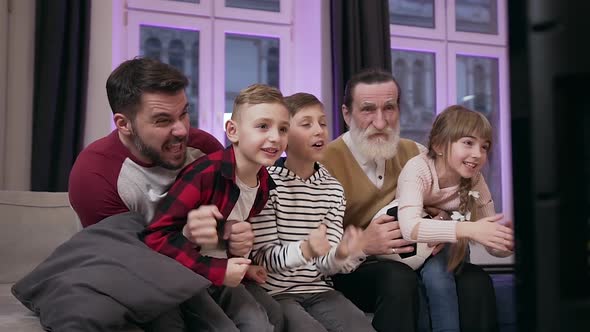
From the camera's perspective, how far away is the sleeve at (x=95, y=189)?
163 centimetres

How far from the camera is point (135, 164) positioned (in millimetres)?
1592

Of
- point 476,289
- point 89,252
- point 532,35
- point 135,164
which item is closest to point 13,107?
point 135,164

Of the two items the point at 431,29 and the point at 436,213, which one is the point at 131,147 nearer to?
the point at 436,213

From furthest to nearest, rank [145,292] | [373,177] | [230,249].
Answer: [373,177] < [230,249] < [145,292]

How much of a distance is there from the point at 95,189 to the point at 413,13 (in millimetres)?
3893

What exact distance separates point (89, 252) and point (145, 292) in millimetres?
175

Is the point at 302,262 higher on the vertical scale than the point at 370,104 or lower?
lower

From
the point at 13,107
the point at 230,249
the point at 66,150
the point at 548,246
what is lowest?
the point at 230,249

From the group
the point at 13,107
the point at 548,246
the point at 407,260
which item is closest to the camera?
the point at 548,246

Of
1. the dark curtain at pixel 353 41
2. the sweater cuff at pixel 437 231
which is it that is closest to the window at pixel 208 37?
the dark curtain at pixel 353 41

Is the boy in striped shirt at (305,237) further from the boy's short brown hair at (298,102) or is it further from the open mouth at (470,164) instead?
the open mouth at (470,164)

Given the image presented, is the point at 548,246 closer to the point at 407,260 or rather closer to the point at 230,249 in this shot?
the point at 230,249

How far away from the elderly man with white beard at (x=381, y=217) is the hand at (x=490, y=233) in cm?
17

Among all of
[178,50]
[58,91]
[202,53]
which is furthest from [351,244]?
[178,50]
